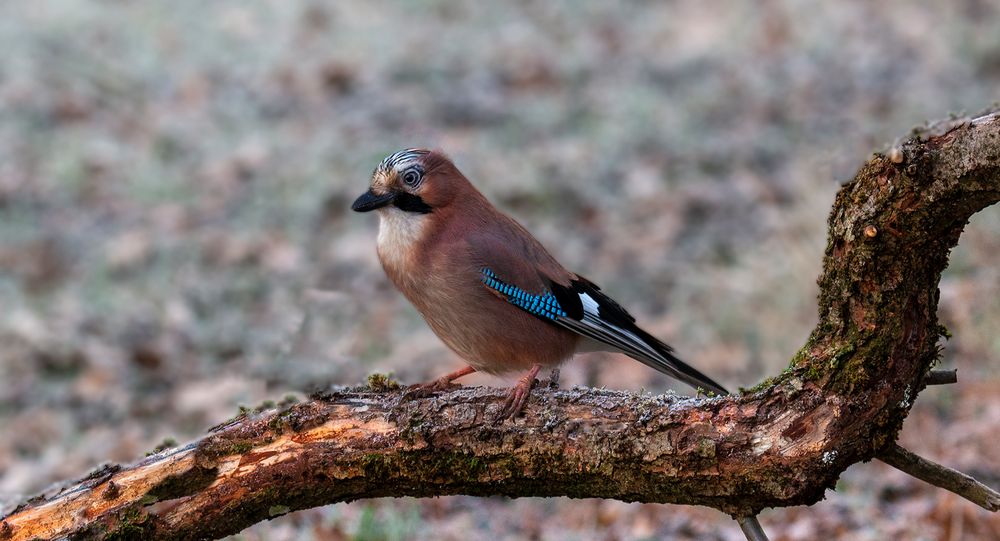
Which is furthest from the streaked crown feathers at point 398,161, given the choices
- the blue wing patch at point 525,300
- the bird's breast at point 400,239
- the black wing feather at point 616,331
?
the black wing feather at point 616,331

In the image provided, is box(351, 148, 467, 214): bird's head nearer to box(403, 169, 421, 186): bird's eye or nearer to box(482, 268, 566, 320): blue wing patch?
box(403, 169, 421, 186): bird's eye

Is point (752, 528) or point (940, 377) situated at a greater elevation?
point (940, 377)

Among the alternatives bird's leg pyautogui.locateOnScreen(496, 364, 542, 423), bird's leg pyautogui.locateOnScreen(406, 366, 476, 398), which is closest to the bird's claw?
bird's leg pyautogui.locateOnScreen(496, 364, 542, 423)

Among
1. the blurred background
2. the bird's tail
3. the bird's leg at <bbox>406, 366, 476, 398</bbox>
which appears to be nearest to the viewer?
the bird's leg at <bbox>406, 366, 476, 398</bbox>

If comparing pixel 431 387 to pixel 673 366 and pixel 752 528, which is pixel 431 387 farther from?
pixel 752 528

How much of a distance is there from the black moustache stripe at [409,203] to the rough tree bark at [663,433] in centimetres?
84

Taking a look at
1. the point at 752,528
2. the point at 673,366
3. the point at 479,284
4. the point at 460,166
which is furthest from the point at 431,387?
the point at 460,166

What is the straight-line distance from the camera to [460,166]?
4.93 m

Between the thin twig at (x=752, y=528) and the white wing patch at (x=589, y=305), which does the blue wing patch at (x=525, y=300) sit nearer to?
the white wing patch at (x=589, y=305)

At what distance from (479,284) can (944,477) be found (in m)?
1.62

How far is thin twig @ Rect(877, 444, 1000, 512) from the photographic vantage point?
2990mm

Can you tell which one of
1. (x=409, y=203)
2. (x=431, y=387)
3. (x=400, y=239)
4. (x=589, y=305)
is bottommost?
(x=431, y=387)

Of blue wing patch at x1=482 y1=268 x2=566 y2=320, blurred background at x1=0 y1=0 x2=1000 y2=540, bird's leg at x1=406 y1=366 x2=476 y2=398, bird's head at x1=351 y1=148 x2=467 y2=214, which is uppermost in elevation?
blurred background at x1=0 y1=0 x2=1000 y2=540

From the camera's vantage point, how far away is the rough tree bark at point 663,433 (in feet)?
9.10
